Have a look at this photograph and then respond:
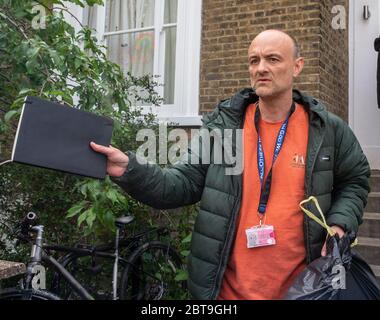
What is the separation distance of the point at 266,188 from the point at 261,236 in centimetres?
23

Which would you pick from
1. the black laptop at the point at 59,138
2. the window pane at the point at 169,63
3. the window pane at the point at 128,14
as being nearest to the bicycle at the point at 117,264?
the black laptop at the point at 59,138

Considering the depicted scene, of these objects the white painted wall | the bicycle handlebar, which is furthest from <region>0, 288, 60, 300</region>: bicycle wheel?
the white painted wall

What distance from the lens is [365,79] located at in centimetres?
614

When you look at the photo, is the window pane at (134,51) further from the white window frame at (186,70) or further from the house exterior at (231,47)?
the white window frame at (186,70)

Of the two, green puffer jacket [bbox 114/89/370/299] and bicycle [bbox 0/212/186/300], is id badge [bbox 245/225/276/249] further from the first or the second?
bicycle [bbox 0/212/186/300]

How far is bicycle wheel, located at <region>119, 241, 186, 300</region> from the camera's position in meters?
4.30

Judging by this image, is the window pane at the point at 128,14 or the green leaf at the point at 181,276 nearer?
the green leaf at the point at 181,276

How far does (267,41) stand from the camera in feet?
7.04

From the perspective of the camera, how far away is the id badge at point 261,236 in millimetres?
2010

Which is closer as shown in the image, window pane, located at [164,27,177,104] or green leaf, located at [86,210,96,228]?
green leaf, located at [86,210,96,228]

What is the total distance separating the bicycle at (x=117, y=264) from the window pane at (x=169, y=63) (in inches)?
93.5

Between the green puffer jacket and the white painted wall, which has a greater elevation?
the white painted wall

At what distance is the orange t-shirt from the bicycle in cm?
179
